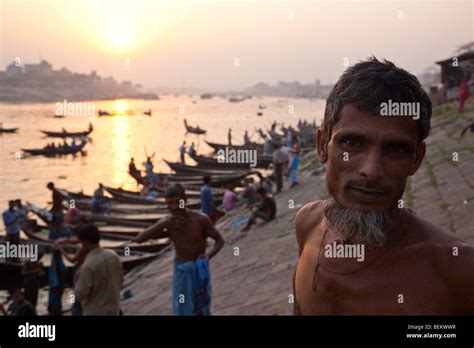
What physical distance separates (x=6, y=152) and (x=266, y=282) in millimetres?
44268

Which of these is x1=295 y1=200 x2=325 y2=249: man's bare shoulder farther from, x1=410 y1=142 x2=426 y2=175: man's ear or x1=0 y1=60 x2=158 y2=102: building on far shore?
x1=0 y1=60 x2=158 y2=102: building on far shore

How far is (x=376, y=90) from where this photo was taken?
179 cm

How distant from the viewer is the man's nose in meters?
1.71

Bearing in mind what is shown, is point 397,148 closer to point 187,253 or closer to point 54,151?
point 187,253

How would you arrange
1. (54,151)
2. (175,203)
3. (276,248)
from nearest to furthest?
1. (175,203)
2. (276,248)
3. (54,151)

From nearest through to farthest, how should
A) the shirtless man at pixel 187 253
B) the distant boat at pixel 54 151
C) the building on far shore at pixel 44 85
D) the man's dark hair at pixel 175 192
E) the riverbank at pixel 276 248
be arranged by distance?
the man's dark hair at pixel 175 192 < the shirtless man at pixel 187 253 < the riverbank at pixel 276 248 < the distant boat at pixel 54 151 < the building on far shore at pixel 44 85

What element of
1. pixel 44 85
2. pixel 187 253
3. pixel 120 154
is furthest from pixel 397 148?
pixel 44 85

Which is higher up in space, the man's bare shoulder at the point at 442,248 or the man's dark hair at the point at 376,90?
the man's dark hair at the point at 376,90

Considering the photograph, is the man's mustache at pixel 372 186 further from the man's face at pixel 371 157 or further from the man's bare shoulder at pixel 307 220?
the man's bare shoulder at pixel 307 220

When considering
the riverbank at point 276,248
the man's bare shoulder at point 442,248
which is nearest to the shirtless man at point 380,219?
the man's bare shoulder at point 442,248

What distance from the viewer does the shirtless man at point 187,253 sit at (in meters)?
5.46

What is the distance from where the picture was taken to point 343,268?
1949 millimetres

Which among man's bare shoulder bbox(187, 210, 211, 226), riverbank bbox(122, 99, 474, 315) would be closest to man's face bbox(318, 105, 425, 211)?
man's bare shoulder bbox(187, 210, 211, 226)

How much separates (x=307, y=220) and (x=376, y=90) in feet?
2.52
